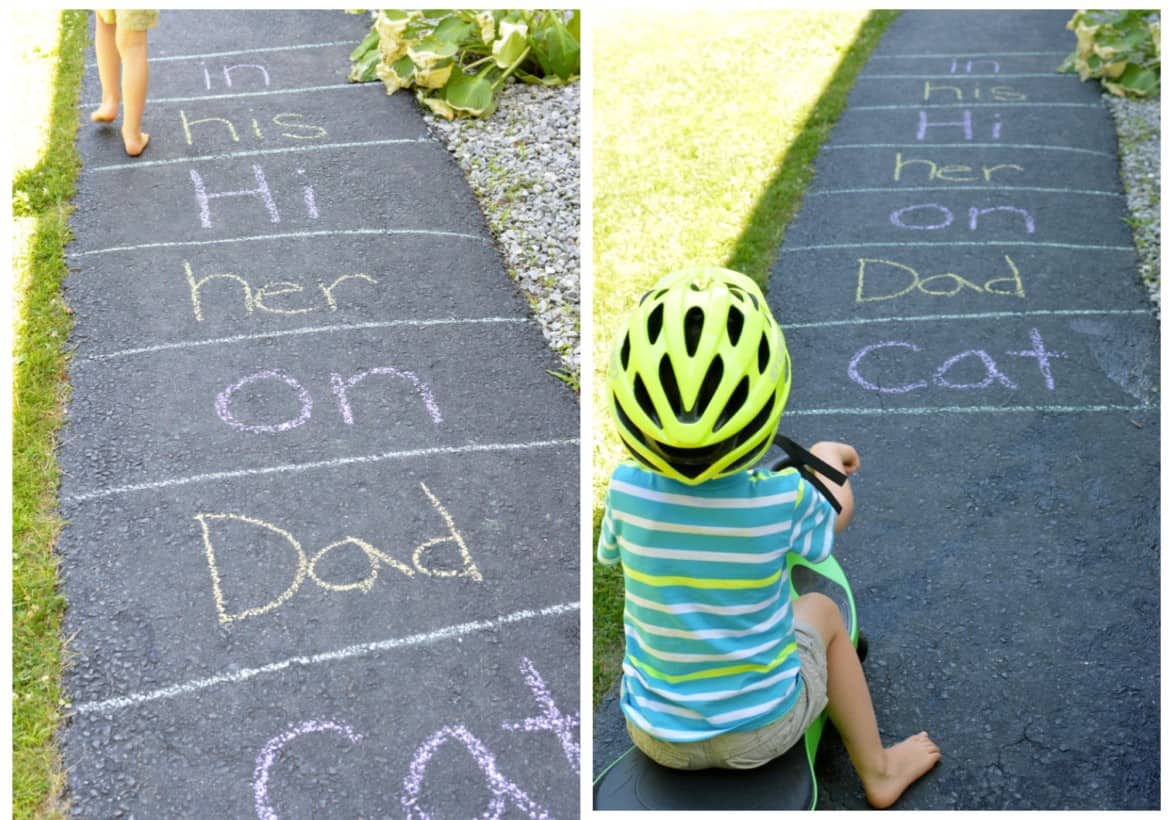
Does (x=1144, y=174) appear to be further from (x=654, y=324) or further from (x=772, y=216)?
(x=654, y=324)

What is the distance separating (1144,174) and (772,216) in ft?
7.64

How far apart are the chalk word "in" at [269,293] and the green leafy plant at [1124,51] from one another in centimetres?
587

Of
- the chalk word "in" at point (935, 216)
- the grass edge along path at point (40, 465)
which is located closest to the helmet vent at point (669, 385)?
the grass edge along path at point (40, 465)

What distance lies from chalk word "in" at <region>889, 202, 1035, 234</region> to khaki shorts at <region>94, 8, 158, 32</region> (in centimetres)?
420

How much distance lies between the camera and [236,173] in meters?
6.50

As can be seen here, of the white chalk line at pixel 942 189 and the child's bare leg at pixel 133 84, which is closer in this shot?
the child's bare leg at pixel 133 84

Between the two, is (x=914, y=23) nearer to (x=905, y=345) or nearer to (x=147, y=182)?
(x=905, y=345)

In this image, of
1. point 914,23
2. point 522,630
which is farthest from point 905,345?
point 914,23

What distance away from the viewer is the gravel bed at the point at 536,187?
5.54 meters

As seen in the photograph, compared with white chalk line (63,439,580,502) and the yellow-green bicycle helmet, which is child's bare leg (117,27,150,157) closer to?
white chalk line (63,439,580,502)

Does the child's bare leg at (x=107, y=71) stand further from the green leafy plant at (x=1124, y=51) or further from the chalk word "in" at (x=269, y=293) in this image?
the green leafy plant at (x=1124, y=51)

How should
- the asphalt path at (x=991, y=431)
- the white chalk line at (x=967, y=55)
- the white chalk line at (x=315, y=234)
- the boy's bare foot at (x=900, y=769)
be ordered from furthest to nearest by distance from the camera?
1. the white chalk line at (x=967, y=55)
2. the white chalk line at (x=315, y=234)
3. the asphalt path at (x=991, y=431)
4. the boy's bare foot at (x=900, y=769)

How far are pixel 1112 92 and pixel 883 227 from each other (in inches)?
115

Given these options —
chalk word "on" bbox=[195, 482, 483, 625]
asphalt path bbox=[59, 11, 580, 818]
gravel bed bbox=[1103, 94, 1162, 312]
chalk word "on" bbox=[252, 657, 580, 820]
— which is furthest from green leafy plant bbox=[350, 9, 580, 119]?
chalk word "on" bbox=[252, 657, 580, 820]
